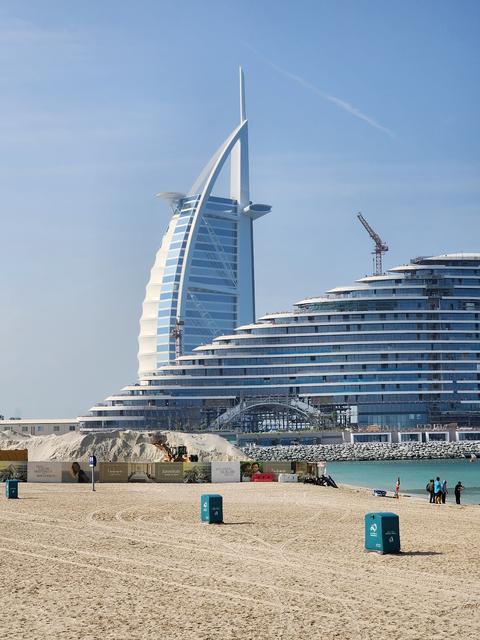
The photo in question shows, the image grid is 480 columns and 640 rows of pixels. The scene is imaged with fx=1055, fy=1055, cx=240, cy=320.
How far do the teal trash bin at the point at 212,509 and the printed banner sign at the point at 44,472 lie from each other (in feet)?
93.8

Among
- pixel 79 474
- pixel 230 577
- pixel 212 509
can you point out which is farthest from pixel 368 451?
pixel 230 577

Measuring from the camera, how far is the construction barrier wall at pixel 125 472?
57.6 m

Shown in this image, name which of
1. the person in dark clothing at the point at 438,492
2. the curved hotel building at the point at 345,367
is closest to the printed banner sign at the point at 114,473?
the person in dark clothing at the point at 438,492

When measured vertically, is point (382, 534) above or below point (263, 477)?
below

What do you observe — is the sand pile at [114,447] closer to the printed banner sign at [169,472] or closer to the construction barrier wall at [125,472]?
the construction barrier wall at [125,472]

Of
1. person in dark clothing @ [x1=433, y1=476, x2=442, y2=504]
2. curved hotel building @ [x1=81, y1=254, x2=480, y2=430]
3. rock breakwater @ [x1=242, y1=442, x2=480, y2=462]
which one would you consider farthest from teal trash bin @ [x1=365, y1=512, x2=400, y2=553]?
curved hotel building @ [x1=81, y1=254, x2=480, y2=430]

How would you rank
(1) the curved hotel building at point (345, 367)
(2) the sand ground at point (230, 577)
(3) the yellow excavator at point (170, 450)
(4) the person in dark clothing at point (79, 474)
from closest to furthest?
(2) the sand ground at point (230, 577), (4) the person in dark clothing at point (79, 474), (3) the yellow excavator at point (170, 450), (1) the curved hotel building at point (345, 367)

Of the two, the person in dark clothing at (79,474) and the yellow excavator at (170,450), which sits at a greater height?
the yellow excavator at (170,450)

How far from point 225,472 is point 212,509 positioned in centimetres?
2992

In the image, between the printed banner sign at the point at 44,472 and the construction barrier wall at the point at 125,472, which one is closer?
the construction barrier wall at the point at 125,472

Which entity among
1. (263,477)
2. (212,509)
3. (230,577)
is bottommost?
(230,577)

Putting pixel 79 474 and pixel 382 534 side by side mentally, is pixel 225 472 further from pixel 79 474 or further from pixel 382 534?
pixel 382 534

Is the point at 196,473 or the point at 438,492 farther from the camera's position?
the point at 196,473

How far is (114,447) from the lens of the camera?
3649 inches
